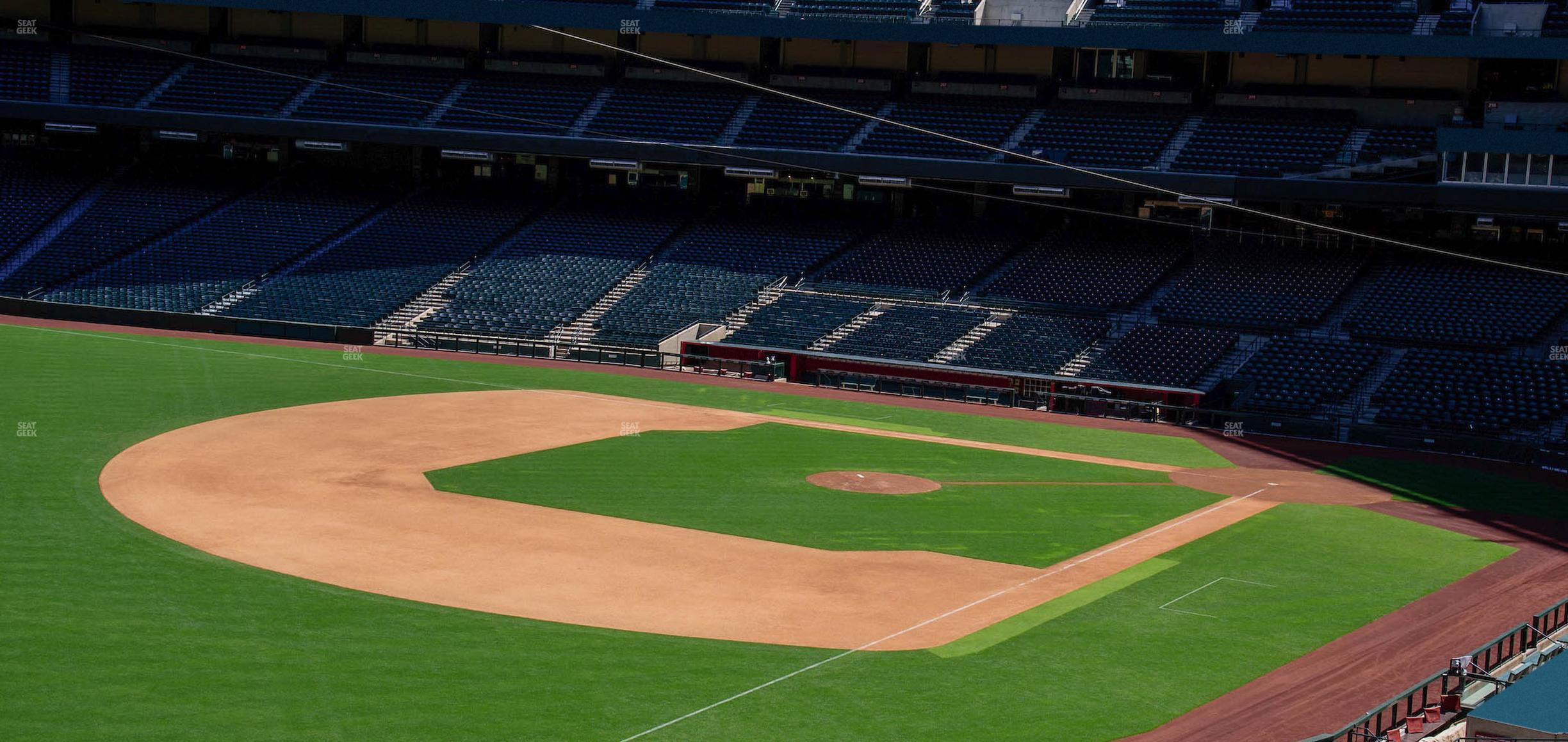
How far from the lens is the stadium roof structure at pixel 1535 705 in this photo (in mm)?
16047

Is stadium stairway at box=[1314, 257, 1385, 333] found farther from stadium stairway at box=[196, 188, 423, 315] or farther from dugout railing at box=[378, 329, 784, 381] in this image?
stadium stairway at box=[196, 188, 423, 315]

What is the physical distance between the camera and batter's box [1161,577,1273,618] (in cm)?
2464

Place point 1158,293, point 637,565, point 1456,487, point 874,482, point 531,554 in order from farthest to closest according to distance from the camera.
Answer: point 1158,293, point 1456,487, point 874,482, point 531,554, point 637,565

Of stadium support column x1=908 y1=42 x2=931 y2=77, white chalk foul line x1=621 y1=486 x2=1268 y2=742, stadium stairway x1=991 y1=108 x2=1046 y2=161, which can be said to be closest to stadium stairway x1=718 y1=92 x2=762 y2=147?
stadium support column x1=908 y1=42 x2=931 y2=77

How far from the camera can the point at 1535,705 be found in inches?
656

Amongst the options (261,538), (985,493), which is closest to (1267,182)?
(985,493)

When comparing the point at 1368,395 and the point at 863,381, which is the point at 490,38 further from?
the point at 1368,395

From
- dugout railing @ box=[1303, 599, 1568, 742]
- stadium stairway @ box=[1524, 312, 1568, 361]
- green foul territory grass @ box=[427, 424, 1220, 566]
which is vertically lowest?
green foul territory grass @ box=[427, 424, 1220, 566]

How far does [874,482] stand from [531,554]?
10.5 meters

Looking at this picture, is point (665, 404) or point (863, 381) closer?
point (665, 404)

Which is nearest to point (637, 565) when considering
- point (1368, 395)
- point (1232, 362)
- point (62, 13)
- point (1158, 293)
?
point (1368, 395)

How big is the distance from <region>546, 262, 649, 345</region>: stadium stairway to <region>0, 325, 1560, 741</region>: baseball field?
41.2ft

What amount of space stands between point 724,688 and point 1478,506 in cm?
2341

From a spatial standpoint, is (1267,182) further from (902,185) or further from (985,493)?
(985,493)
